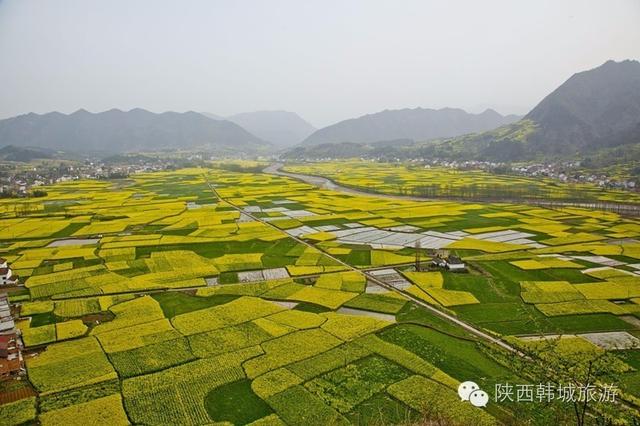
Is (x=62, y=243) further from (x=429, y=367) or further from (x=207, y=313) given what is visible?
(x=429, y=367)

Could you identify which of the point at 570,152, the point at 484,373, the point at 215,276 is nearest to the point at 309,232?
the point at 215,276

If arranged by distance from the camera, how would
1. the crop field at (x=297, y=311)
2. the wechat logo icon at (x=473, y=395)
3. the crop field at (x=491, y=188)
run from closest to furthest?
1. the wechat logo icon at (x=473, y=395)
2. the crop field at (x=297, y=311)
3. the crop field at (x=491, y=188)

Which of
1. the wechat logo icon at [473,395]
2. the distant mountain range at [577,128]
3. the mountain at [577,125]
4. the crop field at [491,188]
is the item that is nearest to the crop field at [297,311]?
the wechat logo icon at [473,395]

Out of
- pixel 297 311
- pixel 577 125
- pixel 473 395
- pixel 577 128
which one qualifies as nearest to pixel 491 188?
pixel 297 311

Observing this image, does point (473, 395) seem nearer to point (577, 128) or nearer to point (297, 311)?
point (297, 311)

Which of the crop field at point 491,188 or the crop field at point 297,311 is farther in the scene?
the crop field at point 491,188

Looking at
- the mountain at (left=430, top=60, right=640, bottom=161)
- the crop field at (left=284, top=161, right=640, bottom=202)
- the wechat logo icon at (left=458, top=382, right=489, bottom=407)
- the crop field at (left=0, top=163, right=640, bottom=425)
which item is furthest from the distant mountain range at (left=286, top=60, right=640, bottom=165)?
the wechat logo icon at (left=458, top=382, right=489, bottom=407)

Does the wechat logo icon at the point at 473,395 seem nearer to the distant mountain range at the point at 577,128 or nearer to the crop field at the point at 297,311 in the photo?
the crop field at the point at 297,311
